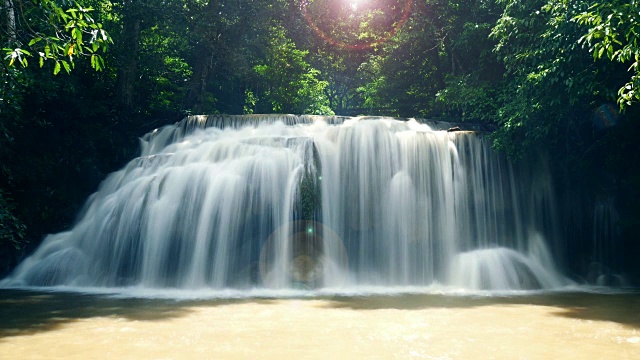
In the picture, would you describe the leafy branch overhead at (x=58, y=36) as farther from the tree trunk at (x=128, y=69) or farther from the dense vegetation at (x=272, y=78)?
the tree trunk at (x=128, y=69)

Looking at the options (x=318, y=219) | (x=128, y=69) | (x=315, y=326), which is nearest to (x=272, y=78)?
(x=128, y=69)

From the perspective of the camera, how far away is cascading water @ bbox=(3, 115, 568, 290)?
13.2 meters

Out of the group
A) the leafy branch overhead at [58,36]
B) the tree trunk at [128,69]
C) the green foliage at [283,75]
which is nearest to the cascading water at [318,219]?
the tree trunk at [128,69]

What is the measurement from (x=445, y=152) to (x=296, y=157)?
466 centimetres

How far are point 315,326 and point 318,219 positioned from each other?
6.01 meters

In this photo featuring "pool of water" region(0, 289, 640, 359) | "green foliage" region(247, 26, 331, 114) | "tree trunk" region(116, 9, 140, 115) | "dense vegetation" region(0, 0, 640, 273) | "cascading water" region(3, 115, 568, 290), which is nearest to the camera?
"pool of water" region(0, 289, 640, 359)

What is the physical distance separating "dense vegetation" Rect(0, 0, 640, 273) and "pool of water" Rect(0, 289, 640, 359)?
3.80 m

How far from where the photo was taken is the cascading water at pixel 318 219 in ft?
43.2

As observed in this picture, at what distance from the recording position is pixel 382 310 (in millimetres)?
9602

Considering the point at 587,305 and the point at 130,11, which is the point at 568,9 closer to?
the point at 587,305

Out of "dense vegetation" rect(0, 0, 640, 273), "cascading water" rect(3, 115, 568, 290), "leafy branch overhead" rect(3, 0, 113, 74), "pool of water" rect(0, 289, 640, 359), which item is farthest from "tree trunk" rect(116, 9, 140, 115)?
"leafy branch overhead" rect(3, 0, 113, 74)

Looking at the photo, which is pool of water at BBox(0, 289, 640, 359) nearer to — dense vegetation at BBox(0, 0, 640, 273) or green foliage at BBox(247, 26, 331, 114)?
dense vegetation at BBox(0, 0, 640, 273)

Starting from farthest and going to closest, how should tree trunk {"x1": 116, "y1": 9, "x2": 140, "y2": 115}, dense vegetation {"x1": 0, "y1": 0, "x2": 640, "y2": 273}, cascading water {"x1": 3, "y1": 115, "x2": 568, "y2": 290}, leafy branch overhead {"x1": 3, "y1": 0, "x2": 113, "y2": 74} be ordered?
tree trunk {"x1": 116, "y1": 9, "x2": 140, "y2": 115}
cascading water {"x1": 3, "y1": 115, "x2": 568, "y2": 290}
dense vegetation {"x1": 0, "y1": 0, "x2": 640, "y2": 273}
leafy branch overhead {"x1": 3, "y1": 0, "x2": 113, "y2": 74}

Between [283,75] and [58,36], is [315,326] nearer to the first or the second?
[58,36]
